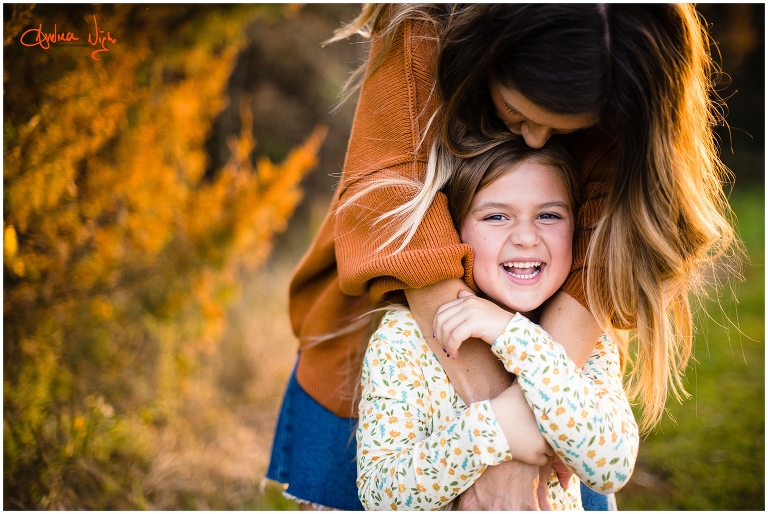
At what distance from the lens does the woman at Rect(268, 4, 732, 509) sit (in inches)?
52.7

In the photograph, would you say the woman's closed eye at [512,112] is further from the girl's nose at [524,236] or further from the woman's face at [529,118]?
the girl's nose at [524,236]

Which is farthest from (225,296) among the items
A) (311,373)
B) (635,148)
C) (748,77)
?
(748,77)

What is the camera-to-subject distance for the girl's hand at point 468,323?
4.80 feet

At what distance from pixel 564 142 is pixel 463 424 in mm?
904

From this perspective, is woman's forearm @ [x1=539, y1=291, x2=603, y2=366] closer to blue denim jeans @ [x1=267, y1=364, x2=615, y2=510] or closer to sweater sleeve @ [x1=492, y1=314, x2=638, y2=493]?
sweater sleeve @ [x1=492, y1=314, x2=638, y2=493]

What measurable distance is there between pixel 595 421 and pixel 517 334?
0.27m

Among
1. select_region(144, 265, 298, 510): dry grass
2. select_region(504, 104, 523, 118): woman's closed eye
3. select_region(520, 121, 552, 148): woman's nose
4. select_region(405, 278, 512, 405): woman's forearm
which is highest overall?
select_region(504, 104, 523, 118): woman's closed eye

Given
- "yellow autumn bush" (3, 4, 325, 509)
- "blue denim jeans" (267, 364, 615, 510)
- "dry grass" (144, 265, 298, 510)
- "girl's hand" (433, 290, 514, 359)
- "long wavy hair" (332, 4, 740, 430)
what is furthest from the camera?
"dry grass" (144, 265, 298, 510)

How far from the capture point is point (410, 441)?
5.03ft

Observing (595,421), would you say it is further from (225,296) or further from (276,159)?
(276,159)

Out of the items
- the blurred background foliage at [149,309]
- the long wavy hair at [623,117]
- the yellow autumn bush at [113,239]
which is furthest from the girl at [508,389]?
the yellow autumn bush at [113,239]

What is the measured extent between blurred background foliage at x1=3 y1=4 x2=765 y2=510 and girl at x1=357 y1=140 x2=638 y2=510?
0.62 meters
